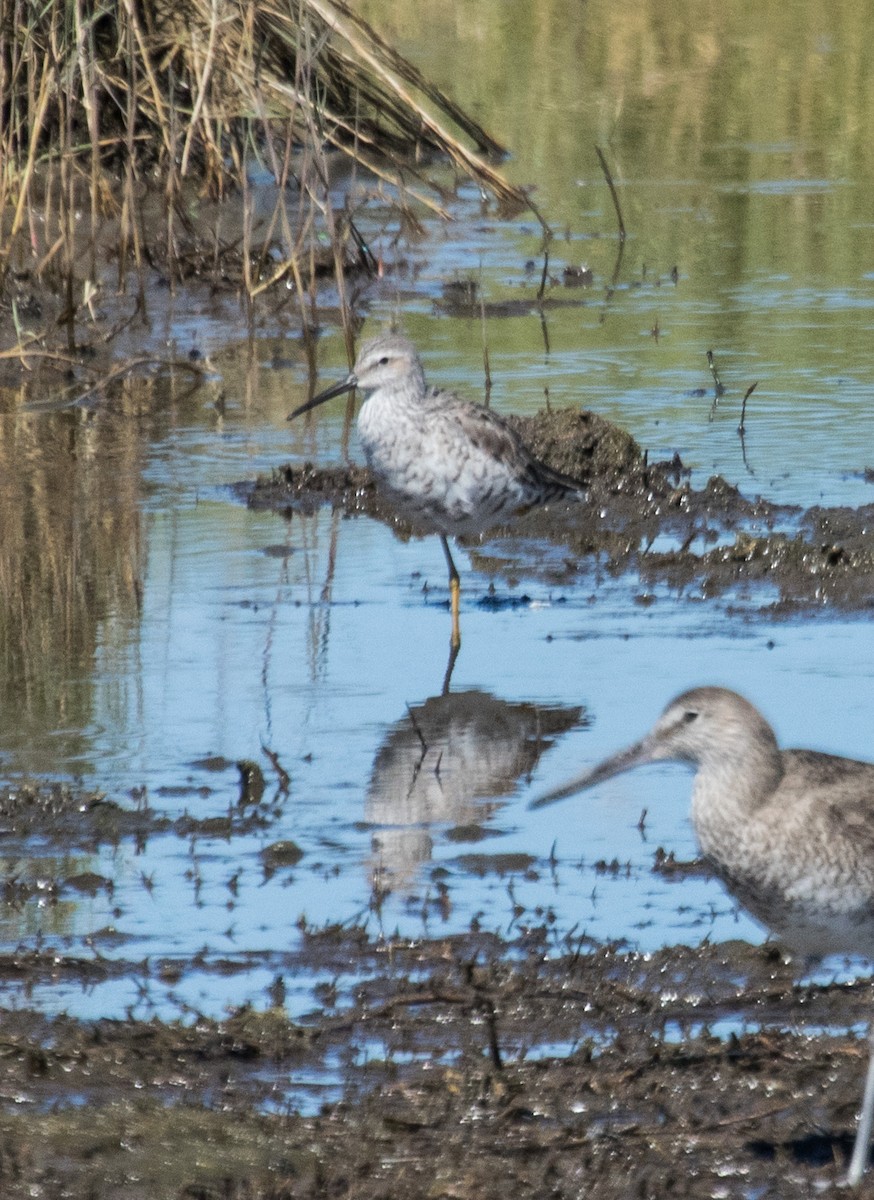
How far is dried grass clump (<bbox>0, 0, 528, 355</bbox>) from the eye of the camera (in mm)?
11016

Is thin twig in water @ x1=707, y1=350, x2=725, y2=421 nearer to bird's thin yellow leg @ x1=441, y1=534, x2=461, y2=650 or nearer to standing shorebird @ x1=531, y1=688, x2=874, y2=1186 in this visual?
bird's thin yellow leg @ x1=441, y1=534, x2=461, y2=650

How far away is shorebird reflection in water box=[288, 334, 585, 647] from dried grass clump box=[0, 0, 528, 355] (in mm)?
2516

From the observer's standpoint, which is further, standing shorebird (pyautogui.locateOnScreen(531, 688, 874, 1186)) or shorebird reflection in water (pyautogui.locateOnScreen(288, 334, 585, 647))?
shorebird reflection in water (pyautogui.locateOnScreen(288, 334, 585, 647))

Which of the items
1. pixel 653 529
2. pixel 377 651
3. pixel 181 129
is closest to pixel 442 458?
pixel 377 651

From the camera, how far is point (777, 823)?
428 cm

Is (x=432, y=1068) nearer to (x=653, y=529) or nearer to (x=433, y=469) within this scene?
(x=433, y=469)

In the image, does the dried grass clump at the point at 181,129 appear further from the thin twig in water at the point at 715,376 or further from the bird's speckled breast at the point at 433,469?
the bird's speckled breast at the point at 433,469

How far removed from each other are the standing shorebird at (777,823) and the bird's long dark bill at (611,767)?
0.06 metres

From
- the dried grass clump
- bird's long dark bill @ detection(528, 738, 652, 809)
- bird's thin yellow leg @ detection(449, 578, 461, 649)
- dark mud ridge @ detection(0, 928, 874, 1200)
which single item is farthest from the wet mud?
the dried grass clump

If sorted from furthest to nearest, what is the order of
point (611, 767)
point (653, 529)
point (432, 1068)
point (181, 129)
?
point (181, 129) < point (653, 529) < point (611, 767) < point (432, 1068)

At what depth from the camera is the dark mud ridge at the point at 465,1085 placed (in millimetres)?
3936

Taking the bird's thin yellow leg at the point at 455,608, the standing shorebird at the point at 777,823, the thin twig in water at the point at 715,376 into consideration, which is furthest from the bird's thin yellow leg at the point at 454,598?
the thin twig in water at the point at 715,376

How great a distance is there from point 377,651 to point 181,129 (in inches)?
266

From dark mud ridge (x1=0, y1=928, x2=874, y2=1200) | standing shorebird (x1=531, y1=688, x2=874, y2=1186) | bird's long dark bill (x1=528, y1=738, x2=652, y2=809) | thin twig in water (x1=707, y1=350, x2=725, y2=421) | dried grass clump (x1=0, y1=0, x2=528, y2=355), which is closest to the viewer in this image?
dark mud ridge (x1=0, y1=928, x2=874, y2=1200)
